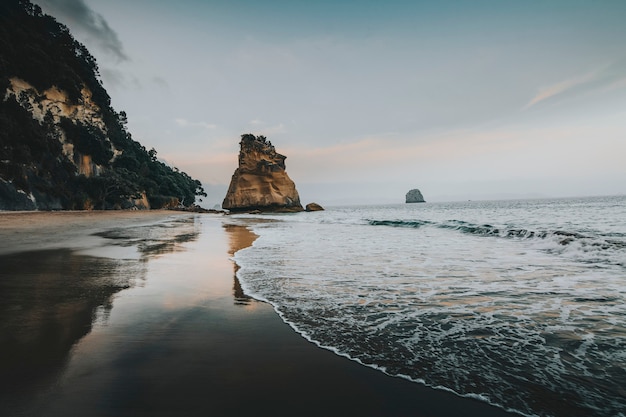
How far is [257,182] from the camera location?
7175cm

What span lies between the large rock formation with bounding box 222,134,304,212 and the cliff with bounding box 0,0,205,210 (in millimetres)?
20978

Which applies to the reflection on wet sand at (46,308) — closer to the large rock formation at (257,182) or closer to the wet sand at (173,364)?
the wet sand at (173,364)

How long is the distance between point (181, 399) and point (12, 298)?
388 centimetres

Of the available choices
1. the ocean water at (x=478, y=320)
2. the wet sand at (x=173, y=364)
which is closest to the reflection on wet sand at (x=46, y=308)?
the wet sand at (x=173, y=364)

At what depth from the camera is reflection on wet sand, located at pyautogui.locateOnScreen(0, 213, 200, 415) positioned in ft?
7.00

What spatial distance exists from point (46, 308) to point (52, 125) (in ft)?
173

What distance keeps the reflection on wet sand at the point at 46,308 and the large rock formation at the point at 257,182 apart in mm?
63692

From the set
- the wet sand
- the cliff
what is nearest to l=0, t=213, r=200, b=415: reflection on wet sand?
the wet sand

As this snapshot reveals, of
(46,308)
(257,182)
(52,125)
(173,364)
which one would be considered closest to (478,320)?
(173,364)

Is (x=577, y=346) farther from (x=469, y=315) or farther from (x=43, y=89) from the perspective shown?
(x=43, y=89)

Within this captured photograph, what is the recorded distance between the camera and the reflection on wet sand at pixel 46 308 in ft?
7.00

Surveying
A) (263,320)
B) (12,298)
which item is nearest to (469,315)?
(263,320)

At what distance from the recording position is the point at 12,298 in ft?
13.6

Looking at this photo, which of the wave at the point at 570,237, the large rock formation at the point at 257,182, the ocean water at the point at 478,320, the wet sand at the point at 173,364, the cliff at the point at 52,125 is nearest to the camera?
the wet sand at the point at 173,364
